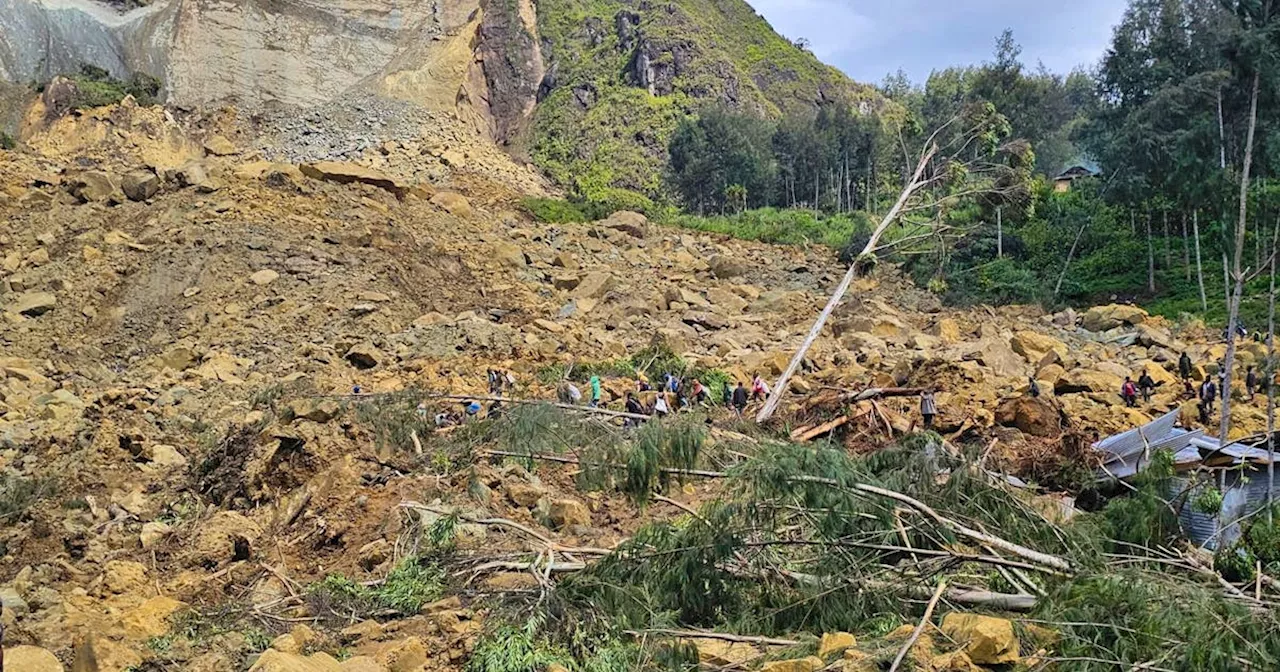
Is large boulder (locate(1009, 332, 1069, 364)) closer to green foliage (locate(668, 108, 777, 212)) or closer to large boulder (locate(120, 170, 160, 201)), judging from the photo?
large boulder (locate(120, 170, 160, 201))

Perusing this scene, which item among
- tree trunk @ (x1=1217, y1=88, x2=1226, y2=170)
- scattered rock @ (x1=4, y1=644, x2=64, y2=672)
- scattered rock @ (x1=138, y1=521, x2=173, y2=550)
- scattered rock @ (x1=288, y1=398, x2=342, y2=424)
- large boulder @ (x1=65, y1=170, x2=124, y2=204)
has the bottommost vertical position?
scattered rock @ (x1=138, y1=521, x2=173, y2=550)

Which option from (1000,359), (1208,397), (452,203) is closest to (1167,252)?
(1000,359)

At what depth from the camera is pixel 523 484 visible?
30.0 feet

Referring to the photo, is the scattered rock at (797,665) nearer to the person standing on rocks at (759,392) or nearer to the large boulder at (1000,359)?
the person standing on rocks at (759,392)

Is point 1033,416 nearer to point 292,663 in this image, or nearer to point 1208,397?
point 1208,397

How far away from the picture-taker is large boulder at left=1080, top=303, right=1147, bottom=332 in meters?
21.6

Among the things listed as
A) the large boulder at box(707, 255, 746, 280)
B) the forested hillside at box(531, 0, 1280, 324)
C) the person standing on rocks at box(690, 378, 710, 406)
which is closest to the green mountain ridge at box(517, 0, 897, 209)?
the forested hillside at box(531, 0, 1280, 324)

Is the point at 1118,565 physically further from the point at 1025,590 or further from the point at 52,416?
the point at 52,416

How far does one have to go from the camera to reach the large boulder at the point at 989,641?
457cm

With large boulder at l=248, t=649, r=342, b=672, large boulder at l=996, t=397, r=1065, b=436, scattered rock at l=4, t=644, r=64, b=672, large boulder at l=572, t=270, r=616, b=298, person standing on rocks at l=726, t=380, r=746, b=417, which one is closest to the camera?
large boulder at l=248, t=649, r=342, b=672

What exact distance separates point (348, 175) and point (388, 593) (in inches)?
845

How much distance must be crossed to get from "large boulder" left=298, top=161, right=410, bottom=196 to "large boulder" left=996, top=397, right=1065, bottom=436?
19.5 m

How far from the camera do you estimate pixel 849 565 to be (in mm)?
5750

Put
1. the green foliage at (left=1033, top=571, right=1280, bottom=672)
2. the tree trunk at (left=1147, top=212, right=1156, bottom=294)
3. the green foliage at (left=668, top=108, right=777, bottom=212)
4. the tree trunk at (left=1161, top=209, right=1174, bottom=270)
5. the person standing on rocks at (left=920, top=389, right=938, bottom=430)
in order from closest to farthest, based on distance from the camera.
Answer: the green foliage at (left=1033, top=571, right=1280, bottom=672)
the person standing on rocks at (left=920, top=389, right=938, bottom=430)
the tree trunk at (left=1147, top=212, right=1156, bottom=294)
the tree trunk at (left=1161, top=209, right=1174, bottom=270)
the green foliage at (left=668, top=108, right=777, bottom=212)
